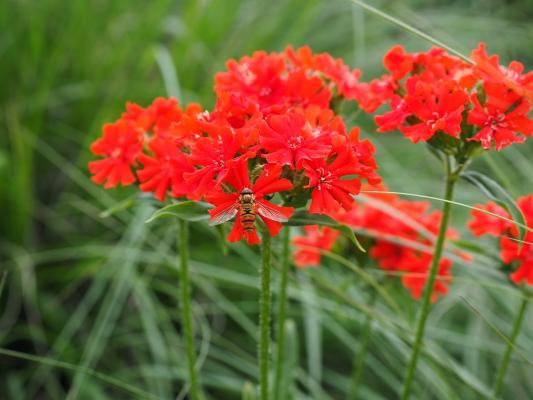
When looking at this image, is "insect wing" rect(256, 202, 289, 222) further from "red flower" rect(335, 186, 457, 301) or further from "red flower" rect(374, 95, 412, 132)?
"red flower" rect(335, 186, 457, 301)

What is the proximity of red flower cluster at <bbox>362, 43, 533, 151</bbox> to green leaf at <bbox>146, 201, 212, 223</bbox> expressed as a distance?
234mm

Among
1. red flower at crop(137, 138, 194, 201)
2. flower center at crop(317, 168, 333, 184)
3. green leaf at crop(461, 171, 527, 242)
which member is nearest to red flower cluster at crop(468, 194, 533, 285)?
green leaf at crop(461, 171, 527, 242)

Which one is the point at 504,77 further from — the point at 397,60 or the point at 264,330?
the point at 264,330

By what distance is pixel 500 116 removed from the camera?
0.84m

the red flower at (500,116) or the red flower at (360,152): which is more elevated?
the red flower at (500,116)

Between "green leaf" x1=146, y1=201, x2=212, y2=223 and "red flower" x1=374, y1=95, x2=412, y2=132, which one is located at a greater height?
"red flower" x1=374, y1=95, x2=412, y2=132

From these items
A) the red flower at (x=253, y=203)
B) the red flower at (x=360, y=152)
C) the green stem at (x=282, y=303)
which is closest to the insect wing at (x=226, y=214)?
the red flower at (x=253, y=203)

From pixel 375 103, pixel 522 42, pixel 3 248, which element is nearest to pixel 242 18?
pixel 522 42

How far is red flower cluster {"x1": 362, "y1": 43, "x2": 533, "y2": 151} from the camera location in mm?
827

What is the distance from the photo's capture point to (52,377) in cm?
169

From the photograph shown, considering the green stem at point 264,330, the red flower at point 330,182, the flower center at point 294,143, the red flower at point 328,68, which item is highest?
the red flower at point 328,68

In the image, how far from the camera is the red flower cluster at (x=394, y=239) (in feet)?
3.81

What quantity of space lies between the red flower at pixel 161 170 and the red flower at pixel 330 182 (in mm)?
162

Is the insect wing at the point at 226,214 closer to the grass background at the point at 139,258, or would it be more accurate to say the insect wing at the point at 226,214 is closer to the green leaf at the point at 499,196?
the green leaf at the point at 499,196
